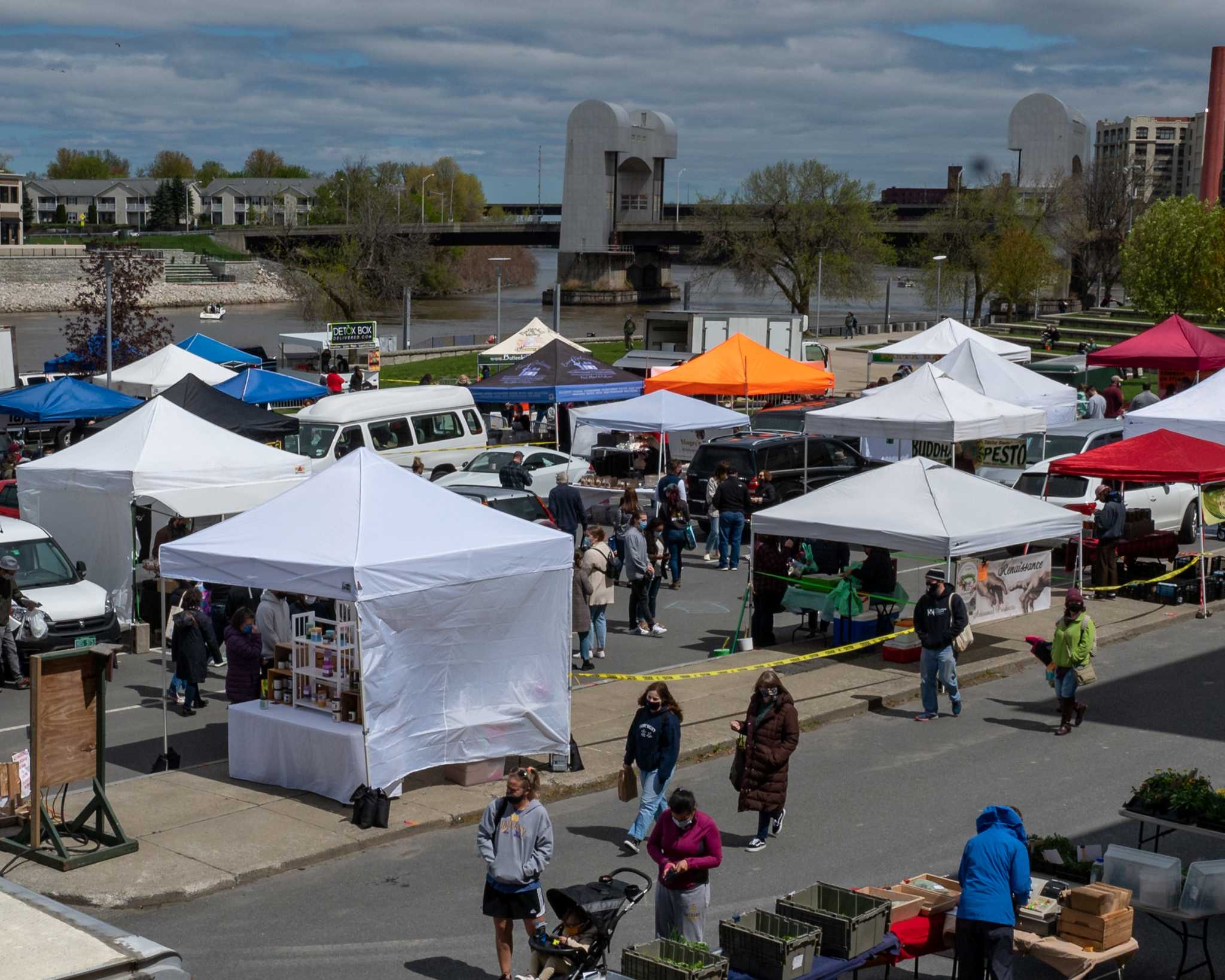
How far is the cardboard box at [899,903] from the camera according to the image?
841 cm

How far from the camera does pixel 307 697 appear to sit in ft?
41.1

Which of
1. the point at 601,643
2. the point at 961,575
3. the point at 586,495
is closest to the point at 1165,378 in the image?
the point at 586,495

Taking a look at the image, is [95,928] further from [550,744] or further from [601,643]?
[601,643]

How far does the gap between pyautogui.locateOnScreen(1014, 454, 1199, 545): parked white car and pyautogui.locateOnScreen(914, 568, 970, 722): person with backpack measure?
893 centimetres

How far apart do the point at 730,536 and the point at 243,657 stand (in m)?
10.8

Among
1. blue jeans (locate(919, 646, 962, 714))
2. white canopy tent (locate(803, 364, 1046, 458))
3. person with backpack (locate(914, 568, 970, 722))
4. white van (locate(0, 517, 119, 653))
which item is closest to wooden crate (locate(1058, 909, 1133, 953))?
person with backpack (locate(914, 568, 970, 722))

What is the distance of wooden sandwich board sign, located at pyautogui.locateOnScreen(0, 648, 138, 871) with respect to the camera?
1045 cm

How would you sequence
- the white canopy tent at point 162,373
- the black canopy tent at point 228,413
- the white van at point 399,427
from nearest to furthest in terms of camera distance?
1. the black canopy tent at point 228,413
2. the white van at point 399,427
3. the white canopy tent at point 162,373

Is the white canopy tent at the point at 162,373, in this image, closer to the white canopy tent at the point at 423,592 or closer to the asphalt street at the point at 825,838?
the white canopy tent at the point at 423,592

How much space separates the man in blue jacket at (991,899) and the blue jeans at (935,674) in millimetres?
6680

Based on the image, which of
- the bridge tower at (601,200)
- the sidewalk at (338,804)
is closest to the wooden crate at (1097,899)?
the sidewalk at (338,804)

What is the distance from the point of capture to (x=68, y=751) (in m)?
10.6

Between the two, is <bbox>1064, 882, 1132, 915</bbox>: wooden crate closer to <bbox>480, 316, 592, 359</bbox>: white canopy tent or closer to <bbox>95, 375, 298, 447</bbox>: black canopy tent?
<bbox>95, 375, 298, 447</bbox>: black canopy tent

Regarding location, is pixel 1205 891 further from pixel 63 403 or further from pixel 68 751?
pixel 63 403
